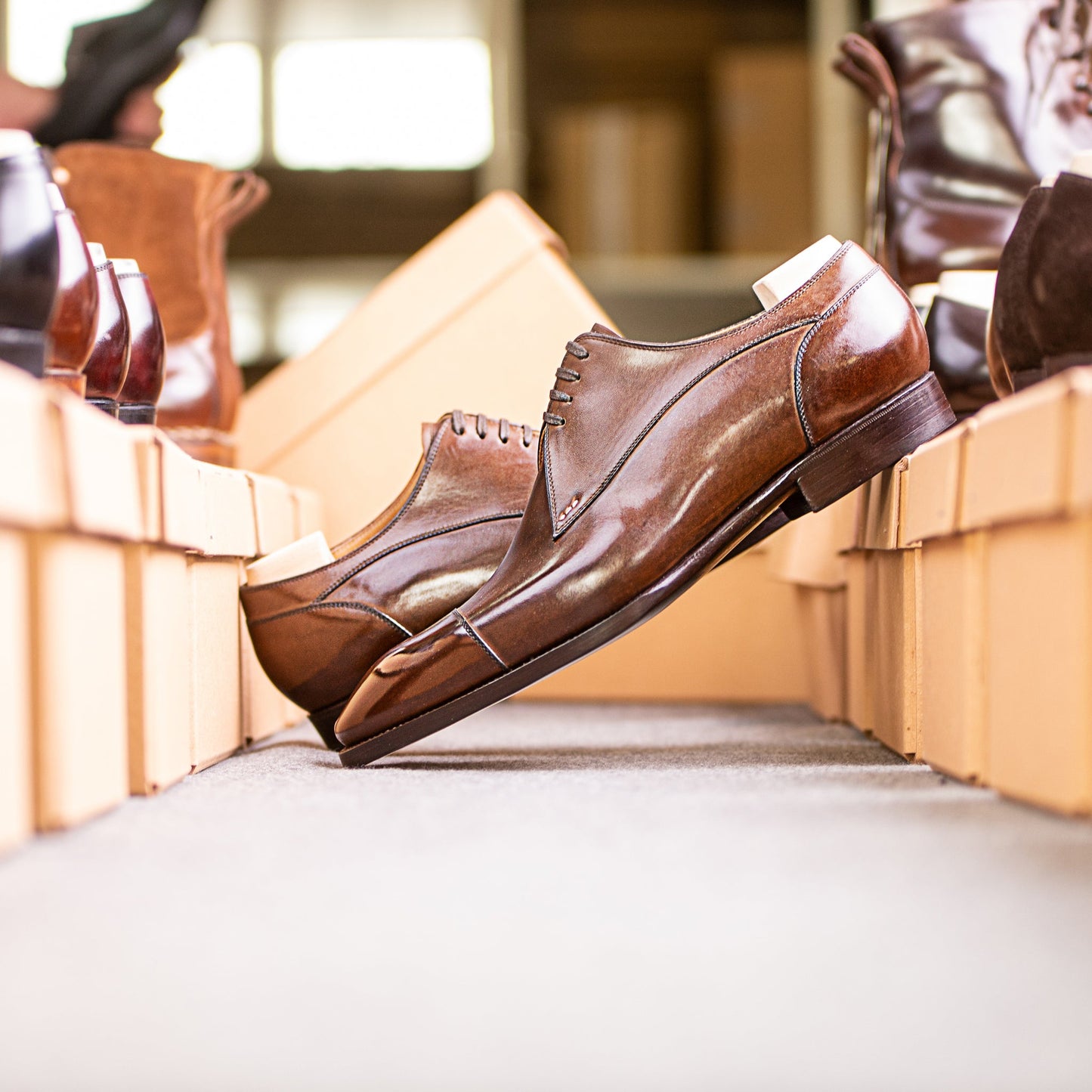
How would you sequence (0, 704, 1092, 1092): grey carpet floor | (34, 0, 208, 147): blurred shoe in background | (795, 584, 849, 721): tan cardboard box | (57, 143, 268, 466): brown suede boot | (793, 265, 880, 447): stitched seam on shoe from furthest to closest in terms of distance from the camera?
(34, 0, 208, 147): blurred shoe in background < (57, 143, 268, 466): brown suede boot < (795, 584, 849, 721): tan cardboard box < (793, 265, 880, 447): stitched seam on shoe < (0, 704, 1092, 1092): grey carpet floor

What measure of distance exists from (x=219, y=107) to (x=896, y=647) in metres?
1.78

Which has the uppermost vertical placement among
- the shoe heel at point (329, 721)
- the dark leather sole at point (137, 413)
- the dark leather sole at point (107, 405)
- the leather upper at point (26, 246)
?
the leather upper at point (26, 246)

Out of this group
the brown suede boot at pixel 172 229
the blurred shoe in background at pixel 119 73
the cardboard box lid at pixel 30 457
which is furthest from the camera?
the blurred shoe in background at pixel 119 73

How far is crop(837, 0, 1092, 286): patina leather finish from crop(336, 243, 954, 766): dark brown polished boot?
28 cm

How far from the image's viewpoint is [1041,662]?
444 millimetres

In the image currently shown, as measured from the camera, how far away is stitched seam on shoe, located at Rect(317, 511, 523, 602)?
2.18 ft

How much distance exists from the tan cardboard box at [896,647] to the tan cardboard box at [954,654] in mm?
11

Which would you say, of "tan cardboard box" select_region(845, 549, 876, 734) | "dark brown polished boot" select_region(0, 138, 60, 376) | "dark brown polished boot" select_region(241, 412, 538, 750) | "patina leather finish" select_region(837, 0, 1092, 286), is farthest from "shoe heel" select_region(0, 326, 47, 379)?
"patina leather finish" select_region(837, 0, 1092, 286)

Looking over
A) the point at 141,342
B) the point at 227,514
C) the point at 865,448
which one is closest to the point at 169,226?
the point at 141,342

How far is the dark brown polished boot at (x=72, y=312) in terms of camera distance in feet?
1.72

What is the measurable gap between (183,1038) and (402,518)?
1.45 feet

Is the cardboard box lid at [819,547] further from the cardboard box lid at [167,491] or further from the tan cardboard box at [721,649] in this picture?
the cardboard box lid at [167,491]

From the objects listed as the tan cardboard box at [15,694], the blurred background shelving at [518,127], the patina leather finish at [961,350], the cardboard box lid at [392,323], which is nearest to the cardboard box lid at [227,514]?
the tan cardboard box at [15,694]

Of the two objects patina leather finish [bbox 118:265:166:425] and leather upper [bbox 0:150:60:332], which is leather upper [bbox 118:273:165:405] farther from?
leather upper [bbox 0:150:60:332]
